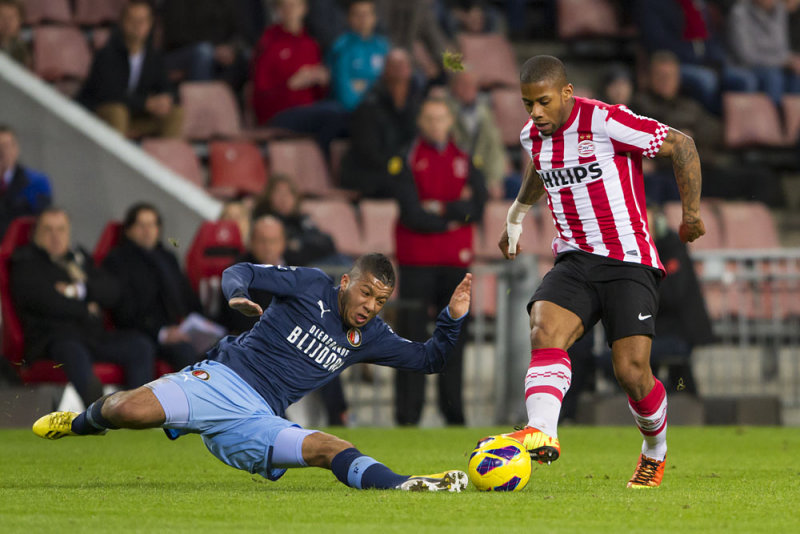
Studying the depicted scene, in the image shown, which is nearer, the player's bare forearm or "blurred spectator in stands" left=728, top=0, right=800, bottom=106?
the player's bare forearm

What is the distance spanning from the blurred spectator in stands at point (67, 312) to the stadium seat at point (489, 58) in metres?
6.48

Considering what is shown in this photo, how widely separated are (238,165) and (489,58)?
3767 millimetres

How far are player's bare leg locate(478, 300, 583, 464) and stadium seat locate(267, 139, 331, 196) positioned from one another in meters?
7.77

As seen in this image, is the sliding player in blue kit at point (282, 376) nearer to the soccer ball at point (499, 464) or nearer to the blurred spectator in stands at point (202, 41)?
the soccer ball at point (499, 464)

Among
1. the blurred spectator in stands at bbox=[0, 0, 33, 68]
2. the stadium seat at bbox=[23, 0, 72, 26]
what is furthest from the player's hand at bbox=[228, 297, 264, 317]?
the stadium seat at bbox=[23, 0, 72, 26]

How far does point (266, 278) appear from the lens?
6.28m

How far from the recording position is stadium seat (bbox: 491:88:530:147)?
50.9 feet

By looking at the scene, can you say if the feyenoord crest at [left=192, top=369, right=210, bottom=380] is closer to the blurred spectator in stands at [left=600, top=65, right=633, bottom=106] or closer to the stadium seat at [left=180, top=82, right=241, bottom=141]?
the stadium seat at [left=180, top=82, right=241, bottom=141]

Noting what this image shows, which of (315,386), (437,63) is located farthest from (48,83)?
(315,386)

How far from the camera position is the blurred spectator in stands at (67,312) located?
1041 cm

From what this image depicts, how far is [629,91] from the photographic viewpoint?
15000 mm

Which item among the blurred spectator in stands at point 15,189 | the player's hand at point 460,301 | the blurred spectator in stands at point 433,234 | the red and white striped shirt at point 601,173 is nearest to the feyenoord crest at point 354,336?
the player's hand at point 460,301

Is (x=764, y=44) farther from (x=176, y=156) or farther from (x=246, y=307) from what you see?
(x=246, y=307)

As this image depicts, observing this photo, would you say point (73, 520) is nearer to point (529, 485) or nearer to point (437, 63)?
point (529, 485)
